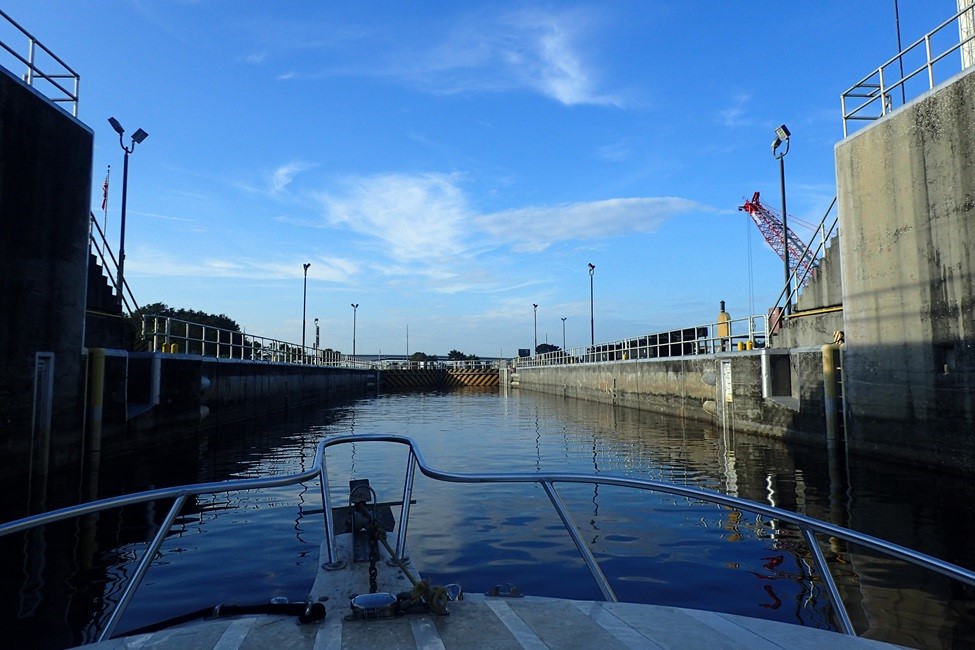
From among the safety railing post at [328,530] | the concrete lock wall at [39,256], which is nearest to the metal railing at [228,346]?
the concrete lock wall at [39,256]

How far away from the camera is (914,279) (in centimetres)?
1138

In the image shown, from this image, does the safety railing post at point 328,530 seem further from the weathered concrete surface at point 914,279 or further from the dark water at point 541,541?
the weathered concrete surface at point 914,279

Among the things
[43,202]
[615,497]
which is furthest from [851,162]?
[43,202]

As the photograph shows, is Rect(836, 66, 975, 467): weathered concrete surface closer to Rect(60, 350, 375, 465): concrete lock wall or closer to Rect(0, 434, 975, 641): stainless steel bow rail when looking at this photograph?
Rect(0, 434, 975, 641): stainless steel bow rail

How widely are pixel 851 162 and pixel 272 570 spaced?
1368 centimetres

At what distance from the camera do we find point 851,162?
532 inches

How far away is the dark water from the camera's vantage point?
5.20 m

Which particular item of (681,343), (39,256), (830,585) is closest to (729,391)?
(681,343)

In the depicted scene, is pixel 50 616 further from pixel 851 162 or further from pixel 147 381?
pixel 851 162

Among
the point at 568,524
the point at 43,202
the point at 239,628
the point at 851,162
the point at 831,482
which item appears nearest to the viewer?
the point at 239,628

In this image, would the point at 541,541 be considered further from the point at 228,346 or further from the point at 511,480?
the point at 228,346

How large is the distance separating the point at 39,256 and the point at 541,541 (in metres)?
9.90

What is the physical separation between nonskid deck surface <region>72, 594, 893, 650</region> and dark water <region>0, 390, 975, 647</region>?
219 centimetres

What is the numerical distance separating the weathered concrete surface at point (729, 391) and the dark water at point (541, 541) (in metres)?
1.86
